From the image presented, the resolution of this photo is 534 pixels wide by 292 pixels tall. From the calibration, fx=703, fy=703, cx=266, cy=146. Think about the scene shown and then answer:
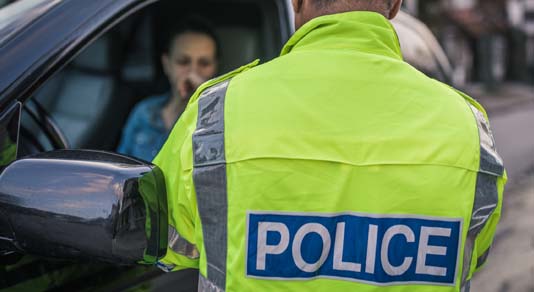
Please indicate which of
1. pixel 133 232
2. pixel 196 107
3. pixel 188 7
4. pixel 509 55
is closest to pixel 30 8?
pixel 196 107

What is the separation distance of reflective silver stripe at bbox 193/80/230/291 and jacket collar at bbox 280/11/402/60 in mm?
212

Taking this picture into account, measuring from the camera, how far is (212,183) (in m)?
1.24

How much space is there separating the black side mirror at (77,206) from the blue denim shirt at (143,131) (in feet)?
4.72

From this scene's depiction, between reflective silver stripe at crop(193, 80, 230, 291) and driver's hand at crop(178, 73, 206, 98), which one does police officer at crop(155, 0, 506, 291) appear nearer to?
reflective silver stripe at crop(193, 80, 230, 291)

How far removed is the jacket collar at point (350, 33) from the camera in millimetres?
1329

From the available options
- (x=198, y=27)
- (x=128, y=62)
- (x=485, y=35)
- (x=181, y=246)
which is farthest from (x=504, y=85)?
(x=181, y=246)

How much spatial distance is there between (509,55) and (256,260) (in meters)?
26.0

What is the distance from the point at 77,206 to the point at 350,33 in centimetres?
59

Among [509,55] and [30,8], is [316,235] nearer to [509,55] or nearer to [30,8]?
[30,8]

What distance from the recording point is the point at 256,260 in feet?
4.02

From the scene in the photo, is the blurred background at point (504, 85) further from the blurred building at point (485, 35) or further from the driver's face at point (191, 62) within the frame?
the driver's face at point (191, 62)

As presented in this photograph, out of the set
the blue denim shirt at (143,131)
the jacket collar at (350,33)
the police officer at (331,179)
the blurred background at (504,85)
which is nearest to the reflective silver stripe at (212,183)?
the police officer at (331,179)

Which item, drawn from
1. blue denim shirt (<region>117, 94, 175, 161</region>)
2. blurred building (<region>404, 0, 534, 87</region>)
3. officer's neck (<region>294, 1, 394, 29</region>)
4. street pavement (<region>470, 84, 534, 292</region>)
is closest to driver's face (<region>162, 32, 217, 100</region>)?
blue denim shirt (<region>117, 94, 175, 161</region>)

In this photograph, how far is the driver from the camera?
2.79 meters
